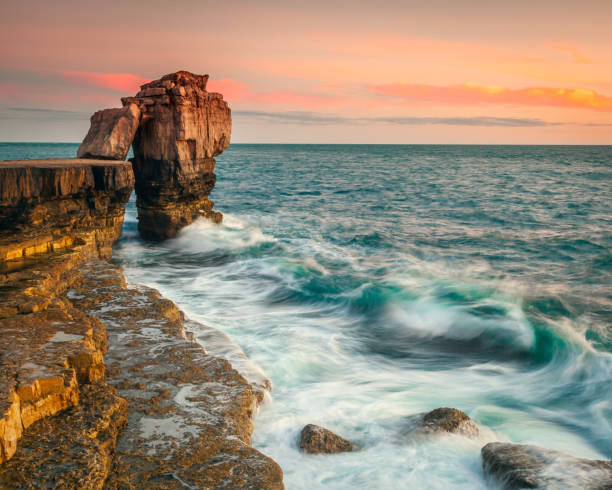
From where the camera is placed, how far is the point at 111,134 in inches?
421

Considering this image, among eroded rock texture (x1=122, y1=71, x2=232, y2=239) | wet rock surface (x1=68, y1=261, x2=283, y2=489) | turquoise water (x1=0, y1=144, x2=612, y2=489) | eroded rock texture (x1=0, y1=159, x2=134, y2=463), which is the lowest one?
turquoise water (x1=0, y1=144, x2=612, y2=489)

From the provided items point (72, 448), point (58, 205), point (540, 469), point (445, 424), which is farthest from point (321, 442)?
point (58, 205)

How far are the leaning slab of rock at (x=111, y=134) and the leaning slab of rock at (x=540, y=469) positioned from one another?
32.5ft

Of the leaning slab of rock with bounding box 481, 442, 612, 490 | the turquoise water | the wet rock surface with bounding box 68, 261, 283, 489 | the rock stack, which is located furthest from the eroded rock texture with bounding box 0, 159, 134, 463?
the leaning slab of rock with bounding box 481, 442, 612, 490

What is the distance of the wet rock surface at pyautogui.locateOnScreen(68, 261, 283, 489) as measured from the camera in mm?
2965

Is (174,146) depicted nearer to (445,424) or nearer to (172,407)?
(172,407)

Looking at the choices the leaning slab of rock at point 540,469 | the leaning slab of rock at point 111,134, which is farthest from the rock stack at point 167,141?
the leaning slab of rock at point 540,469

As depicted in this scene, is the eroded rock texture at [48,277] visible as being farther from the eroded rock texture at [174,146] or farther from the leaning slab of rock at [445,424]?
the leaning slab of rock at [445,424]

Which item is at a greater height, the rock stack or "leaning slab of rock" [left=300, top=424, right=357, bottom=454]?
the rock stack

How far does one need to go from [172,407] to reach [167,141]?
10.1 meters

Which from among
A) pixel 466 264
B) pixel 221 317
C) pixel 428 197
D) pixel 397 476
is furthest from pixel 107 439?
pixel 428 197

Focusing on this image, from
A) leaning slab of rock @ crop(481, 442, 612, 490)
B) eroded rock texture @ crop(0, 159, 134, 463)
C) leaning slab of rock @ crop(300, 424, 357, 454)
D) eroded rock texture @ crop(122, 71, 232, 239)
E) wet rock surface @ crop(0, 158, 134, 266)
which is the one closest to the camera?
eroded rock texture @ crop(0, 159, 134, 463)

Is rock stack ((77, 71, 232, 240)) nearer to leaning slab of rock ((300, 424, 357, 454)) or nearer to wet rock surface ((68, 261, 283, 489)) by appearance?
wet rock surface ((68, 261, 283, 489))

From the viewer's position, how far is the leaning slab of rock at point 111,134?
34.9 ft
